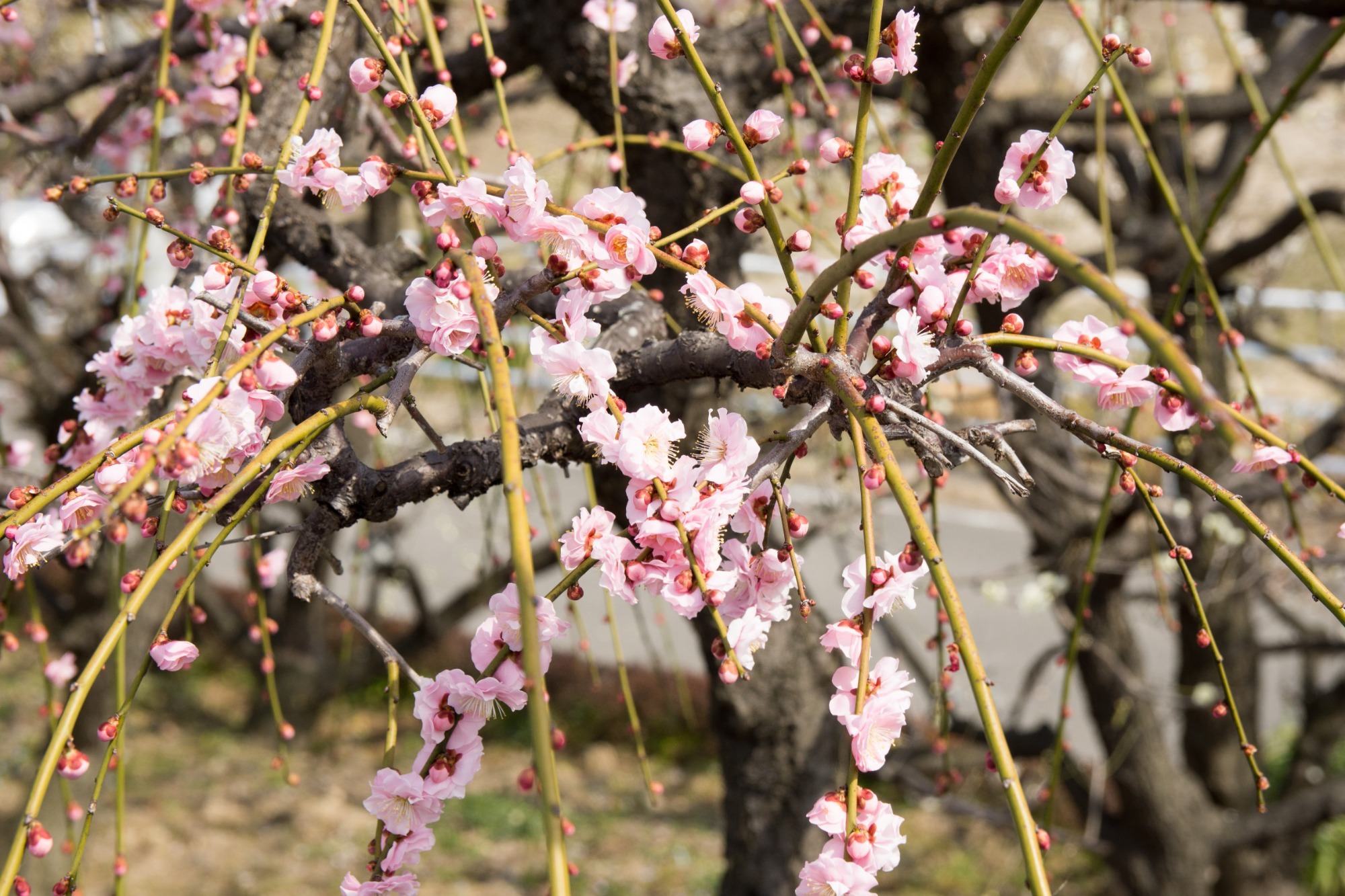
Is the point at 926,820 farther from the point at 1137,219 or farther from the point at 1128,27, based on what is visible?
the point at 1128,27

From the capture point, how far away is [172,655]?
800mm

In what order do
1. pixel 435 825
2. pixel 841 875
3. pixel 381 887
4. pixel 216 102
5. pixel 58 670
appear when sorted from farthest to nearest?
1. pixel 435 825
2. pixel 58 670
3. pixel 216 102
4. pixel 381 887
5. pixel 841 875

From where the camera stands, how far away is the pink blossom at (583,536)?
75 cm

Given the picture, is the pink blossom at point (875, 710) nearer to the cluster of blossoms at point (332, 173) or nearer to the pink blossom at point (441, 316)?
the pink blossom at point (441, 316)

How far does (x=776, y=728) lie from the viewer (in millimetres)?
1845

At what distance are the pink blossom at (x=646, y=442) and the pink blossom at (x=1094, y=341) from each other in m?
0.33

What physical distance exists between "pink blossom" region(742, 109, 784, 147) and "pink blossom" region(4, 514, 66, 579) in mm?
606

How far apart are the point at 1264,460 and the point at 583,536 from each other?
507 millimetres

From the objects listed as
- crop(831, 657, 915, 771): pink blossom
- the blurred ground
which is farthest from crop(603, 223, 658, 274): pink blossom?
the blurred ground

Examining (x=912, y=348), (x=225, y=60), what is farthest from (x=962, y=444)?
(x=225, y=60)

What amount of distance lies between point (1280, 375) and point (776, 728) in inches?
368

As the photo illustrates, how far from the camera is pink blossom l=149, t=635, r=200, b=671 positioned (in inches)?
30.6

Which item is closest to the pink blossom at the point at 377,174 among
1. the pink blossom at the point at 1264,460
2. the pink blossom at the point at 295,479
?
the pink blossom at the point at 295,479

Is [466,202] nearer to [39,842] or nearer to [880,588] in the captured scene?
[880,588]
